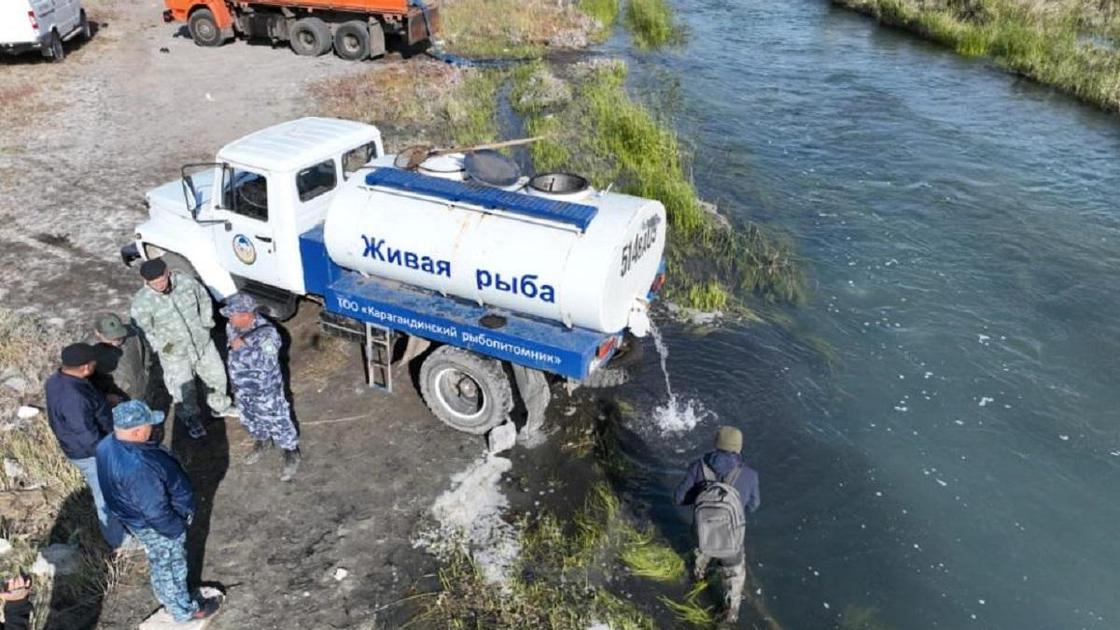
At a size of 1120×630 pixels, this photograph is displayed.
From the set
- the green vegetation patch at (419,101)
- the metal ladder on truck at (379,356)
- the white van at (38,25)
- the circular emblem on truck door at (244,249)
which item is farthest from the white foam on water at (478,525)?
the white van at (38,25)

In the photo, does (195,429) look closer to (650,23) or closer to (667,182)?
(667,182)

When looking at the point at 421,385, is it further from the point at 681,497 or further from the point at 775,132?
the point at 775,132

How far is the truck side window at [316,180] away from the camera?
8820mm

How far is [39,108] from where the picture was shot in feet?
59.6

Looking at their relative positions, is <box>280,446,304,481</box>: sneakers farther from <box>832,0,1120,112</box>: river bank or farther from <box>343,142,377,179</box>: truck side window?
<box>832,0,1120,112</box>: river bank

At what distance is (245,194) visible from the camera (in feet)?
29.3

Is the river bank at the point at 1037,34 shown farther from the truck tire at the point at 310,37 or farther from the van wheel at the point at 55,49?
the van wheel at the point at 55,49

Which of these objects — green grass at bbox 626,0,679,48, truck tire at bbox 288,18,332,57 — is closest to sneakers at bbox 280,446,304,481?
truck tire at bbox 288,18,332,57

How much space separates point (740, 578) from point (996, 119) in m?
18.5

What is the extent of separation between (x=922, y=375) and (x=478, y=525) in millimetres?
6644

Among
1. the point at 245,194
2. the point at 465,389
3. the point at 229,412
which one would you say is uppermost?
the point at 245,194

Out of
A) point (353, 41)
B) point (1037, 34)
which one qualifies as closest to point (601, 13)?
point (353, 41)

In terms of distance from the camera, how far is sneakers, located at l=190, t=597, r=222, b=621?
6414mm

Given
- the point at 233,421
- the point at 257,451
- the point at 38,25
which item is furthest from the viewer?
the point at 38,25
